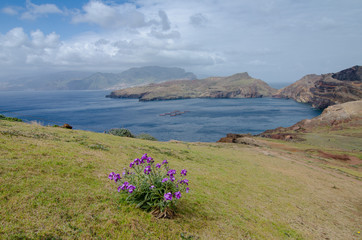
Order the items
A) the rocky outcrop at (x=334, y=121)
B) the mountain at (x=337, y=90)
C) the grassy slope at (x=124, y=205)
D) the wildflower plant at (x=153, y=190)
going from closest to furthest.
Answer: the grassy slope at (x=124, y=205) < the wildflower plant at (x=153, y=190) < the rocky outcrop at (x=334, y=121) < the mountain at (x=337, y=90)

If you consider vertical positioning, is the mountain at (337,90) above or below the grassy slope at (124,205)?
above

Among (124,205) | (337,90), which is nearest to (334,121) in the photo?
(337,90)

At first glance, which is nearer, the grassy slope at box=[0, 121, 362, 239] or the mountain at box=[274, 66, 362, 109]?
the grassy slope at box=[0, 121, 362, 239]

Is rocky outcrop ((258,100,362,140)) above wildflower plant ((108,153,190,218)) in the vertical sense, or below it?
below

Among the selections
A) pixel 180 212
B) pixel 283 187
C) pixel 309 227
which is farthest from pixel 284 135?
pixel 180 212

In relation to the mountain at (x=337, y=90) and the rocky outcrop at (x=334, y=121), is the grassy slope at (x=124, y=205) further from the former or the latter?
the mountain at (x=337, y=90)

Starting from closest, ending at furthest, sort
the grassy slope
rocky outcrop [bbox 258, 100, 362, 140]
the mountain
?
1. the grassy slope
2. rocky outcrop [bbox 258, 100, 362, 140]
3. the mountain

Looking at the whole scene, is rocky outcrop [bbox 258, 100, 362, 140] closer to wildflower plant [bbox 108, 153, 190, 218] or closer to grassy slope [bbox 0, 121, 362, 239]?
grassy slope [bbox 0, 121, 362, 239]

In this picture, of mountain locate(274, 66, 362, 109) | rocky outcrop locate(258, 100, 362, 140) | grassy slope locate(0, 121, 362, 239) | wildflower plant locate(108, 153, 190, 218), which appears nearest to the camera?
grassy slope locate(0, 121, 362, 239)

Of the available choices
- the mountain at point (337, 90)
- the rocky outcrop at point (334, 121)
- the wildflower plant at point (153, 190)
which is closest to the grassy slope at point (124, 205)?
the wildflower plant at point (153, 190)

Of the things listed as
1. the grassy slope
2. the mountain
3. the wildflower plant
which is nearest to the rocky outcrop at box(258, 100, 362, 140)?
the mountain

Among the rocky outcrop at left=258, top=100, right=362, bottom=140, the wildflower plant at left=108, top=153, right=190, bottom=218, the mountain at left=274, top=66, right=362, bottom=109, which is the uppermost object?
the mountain at left=274, top=66, right=362, bottom=109

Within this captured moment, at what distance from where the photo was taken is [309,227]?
948cm

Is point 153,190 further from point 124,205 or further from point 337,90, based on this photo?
point 337,90
